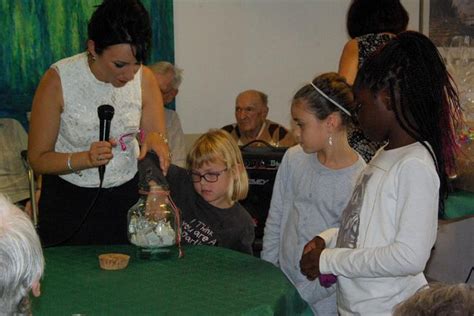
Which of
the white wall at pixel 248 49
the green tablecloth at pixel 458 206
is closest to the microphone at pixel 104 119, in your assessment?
the green tablecloth at pixel 458 206

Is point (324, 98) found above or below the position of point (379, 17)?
below

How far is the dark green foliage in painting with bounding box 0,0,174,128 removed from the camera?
513 centimetres

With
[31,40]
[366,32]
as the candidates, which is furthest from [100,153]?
[31,40]

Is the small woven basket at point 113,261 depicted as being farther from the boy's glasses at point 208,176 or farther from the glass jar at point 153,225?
the boy's glasses at point 208,176

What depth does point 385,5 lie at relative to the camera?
373cm

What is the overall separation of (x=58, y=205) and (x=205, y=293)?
2.79ft

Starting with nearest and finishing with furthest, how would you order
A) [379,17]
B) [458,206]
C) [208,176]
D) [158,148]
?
[158,148], [208,176], [379,17], [458,206]

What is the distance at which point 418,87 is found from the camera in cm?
228

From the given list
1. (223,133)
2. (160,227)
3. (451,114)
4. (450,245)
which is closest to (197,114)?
(450,245)

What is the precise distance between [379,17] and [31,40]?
2375 mm

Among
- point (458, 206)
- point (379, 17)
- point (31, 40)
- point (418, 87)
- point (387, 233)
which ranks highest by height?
point (379, 17)

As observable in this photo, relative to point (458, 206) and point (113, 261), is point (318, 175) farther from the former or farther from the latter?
point (458, 206)

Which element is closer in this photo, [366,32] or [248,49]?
[366,32]

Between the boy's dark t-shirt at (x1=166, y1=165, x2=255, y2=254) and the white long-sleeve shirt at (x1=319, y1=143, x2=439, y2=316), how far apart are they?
2.37 feet
